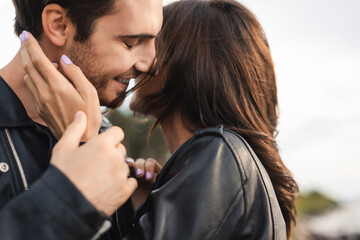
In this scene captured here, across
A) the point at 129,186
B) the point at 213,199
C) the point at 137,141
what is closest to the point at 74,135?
the point at 129,186

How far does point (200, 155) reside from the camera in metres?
1.85

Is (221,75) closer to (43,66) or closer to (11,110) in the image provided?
(43,66)

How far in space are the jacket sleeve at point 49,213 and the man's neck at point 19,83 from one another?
2.69 feet

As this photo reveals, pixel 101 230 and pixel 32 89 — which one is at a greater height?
pixel 32 89

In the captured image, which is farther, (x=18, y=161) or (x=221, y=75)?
(x=221, y=75)

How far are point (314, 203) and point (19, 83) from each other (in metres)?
27.3

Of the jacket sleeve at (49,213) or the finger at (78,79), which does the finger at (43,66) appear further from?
the jacket sleeve at (49,213)

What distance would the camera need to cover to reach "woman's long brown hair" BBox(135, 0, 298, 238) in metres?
2.36

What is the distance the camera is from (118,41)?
7.61 feet

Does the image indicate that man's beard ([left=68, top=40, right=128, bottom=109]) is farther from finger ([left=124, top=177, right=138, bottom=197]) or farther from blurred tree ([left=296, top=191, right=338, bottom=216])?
blurred tree ([left=296, top=191, right=338, bottom=216])

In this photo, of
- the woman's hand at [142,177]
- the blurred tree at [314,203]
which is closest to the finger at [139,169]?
the woman's hand at [142,177]

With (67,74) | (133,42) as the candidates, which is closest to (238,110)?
(133,42)

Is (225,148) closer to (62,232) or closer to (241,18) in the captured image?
(62,232)

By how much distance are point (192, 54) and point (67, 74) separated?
0.77 metres
